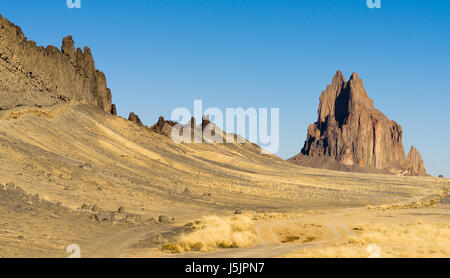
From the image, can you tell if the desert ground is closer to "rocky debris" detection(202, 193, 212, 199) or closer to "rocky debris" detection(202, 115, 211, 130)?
"rocky debris" detection(202, 193, 212, 199)

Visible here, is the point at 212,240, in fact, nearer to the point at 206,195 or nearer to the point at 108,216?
the point at 108,216

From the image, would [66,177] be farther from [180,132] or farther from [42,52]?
[180,132]

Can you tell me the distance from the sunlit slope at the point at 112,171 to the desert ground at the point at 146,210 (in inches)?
6.9

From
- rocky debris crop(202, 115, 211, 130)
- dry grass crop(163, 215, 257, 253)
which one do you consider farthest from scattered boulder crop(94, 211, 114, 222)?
rocky debris crop(202, 115, 211, 130)

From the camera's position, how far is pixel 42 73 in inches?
2591

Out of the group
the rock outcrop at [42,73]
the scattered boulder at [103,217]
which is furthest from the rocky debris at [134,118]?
the scattered boulder at [103,217]

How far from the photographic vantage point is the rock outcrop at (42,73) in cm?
5425

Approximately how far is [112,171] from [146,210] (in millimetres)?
14823

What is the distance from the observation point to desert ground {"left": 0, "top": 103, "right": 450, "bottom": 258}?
20422 millimetres

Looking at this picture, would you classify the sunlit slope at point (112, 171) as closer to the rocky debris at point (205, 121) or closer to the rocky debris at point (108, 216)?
the rocky debris at point (108, 216)

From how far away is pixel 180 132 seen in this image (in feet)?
410

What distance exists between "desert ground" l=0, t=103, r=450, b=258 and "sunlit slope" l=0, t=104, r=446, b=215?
17 centimetres
